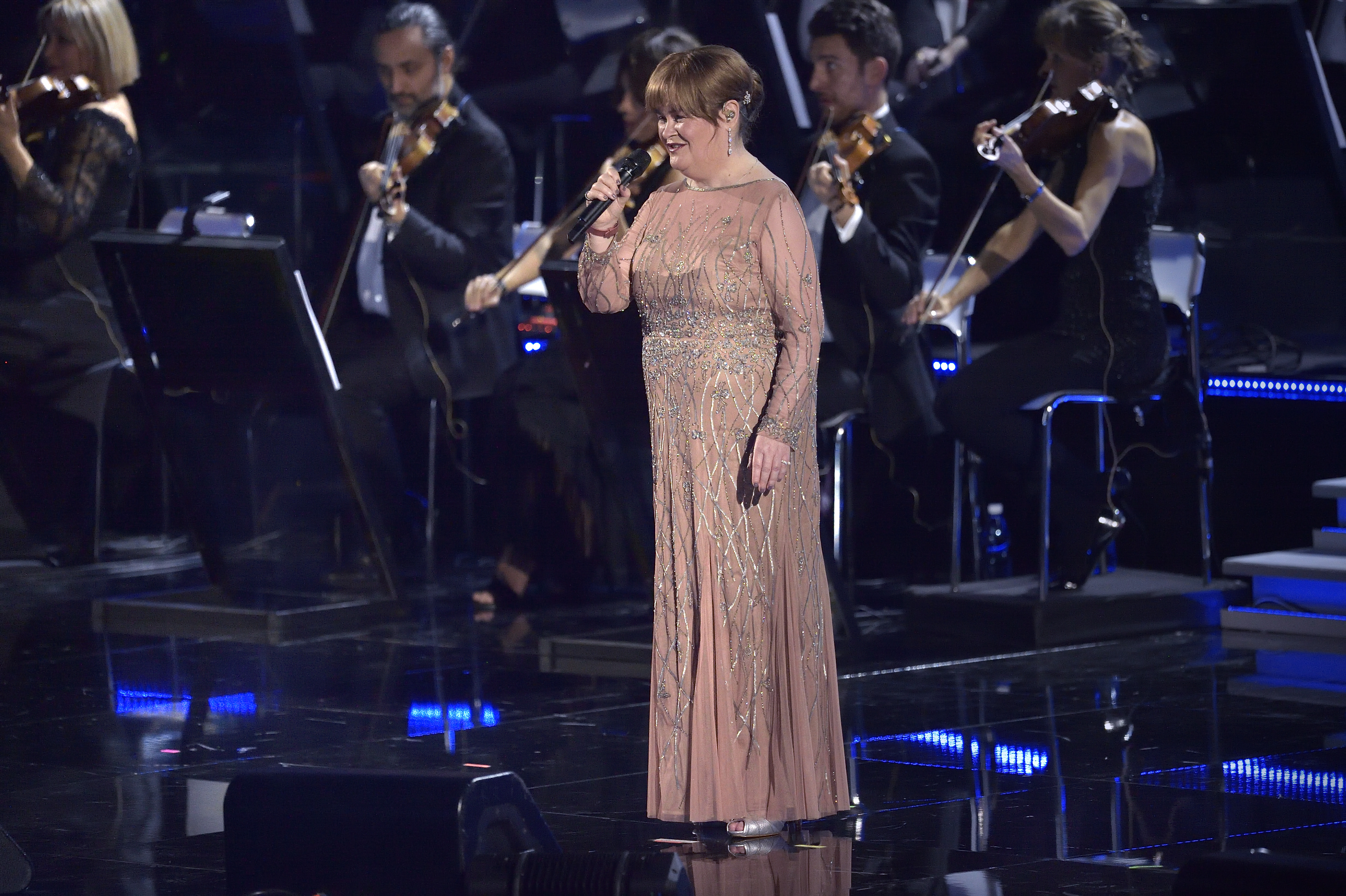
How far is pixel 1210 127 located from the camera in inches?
246

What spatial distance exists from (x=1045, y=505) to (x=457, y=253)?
2005 mm

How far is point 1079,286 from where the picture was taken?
5664 millimetres

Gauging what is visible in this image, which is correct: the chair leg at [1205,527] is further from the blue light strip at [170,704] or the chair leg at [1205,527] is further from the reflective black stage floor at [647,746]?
the blue light strip at [170,704]

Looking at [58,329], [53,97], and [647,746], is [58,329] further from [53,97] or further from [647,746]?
[647,746]

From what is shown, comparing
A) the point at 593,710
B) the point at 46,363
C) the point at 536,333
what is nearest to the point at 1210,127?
the point at 536,333

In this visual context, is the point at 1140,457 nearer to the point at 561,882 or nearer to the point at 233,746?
the point at 233,746

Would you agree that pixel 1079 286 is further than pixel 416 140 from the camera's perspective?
No

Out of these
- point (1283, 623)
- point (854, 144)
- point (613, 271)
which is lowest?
point (1283, 623)

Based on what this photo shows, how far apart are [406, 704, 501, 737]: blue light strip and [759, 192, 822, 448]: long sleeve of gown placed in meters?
1.37

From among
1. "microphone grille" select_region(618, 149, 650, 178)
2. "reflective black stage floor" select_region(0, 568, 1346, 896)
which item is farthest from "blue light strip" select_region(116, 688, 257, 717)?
"microphone grille" select_region(618, 149, 650, 178)

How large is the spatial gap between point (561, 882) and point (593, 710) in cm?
199

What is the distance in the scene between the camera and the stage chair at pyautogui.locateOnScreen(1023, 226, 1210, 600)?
5621mm

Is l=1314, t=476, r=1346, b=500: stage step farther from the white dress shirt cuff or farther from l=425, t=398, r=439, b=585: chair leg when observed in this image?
l=425, t=398, r=439, b=585: chair leg

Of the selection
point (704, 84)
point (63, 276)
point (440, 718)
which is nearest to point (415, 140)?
point (63, 276)
